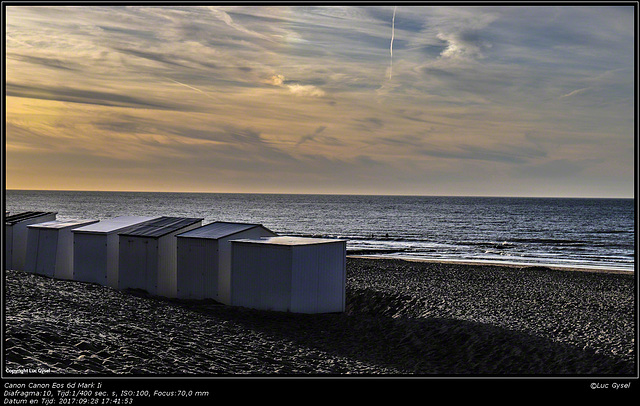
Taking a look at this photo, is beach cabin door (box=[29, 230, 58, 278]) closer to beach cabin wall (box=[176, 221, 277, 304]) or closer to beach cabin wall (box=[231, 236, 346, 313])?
beach cabin wall (box=[176, 221, 277, 304])

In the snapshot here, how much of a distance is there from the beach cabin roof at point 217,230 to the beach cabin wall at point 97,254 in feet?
9.76

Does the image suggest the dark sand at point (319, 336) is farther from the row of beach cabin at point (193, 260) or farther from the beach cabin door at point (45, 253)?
the beach cabin door at point (45, 253)

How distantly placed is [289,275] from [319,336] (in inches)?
90.9

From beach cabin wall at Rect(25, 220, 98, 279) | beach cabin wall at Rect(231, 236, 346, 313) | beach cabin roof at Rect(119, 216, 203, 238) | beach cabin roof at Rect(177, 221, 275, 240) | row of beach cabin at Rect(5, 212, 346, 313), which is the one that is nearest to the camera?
beach cabin wall at Rect(231, 236, 346, 313)

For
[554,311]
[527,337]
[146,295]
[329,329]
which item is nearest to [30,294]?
[146,295]

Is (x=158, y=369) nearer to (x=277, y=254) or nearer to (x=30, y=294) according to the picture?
(x=277, y=254)

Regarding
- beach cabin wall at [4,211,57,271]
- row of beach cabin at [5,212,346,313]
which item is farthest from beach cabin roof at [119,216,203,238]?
beach cabin wall at [4,211,57,271]

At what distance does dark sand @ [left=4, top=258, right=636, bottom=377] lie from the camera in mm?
10141

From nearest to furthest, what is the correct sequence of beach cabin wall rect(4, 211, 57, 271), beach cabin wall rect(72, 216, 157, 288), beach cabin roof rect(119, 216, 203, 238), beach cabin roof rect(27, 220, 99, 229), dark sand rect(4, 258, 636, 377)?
dark sand rect(4, 258, 636, 377)
beach cabin roof rect(119, 216, 203, 238)
beach cabin wall rect(72, 216, 157, 288)
beach cabin roof rect(27, 220, 99, 229)
beach cabin wall rect(4, 211, 57, 271)

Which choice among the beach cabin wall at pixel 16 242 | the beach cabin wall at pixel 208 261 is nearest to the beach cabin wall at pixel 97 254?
the beach cabin wall at pixel 208 261

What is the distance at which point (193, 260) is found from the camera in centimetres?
1742

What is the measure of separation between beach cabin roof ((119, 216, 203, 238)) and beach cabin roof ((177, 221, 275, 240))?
2.75 ft

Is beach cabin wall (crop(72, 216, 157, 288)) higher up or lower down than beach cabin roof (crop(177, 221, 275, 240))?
lower down

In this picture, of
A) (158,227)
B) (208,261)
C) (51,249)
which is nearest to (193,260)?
(208,261)
